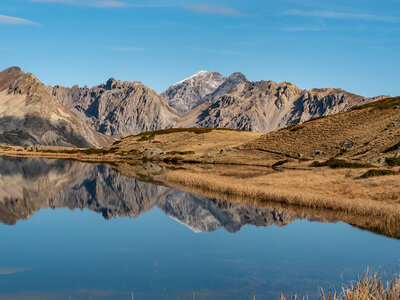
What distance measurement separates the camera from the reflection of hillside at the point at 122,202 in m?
36.2

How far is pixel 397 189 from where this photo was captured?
40.4 meters

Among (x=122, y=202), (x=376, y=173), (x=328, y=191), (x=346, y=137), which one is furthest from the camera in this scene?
(x=346, y=137)

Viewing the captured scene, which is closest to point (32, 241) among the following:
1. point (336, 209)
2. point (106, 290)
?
point (106, 290)

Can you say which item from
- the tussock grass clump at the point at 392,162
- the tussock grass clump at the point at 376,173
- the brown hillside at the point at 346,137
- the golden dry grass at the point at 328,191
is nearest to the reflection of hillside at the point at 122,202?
the golden dry grass at the point at 328,191

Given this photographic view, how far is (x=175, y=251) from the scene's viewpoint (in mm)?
26469

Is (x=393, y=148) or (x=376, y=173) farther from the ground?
(x=393, y=148)

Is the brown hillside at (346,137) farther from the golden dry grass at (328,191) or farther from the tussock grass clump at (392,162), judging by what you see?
the golden dry grass at (328,191)

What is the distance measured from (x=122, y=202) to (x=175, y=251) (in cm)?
2400

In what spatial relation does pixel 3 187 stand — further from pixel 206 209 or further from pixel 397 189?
pixel 397 189

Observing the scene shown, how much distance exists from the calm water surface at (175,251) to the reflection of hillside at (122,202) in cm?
19

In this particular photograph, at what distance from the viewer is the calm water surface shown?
19406mm

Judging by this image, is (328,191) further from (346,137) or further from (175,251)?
(346,137)

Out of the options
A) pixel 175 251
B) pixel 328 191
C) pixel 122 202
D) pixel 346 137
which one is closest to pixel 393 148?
pixel 346 137

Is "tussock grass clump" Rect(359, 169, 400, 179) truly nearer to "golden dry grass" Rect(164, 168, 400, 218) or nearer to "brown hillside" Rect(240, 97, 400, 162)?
"golden dry grass" Rect(164, 168, 400, 218)
